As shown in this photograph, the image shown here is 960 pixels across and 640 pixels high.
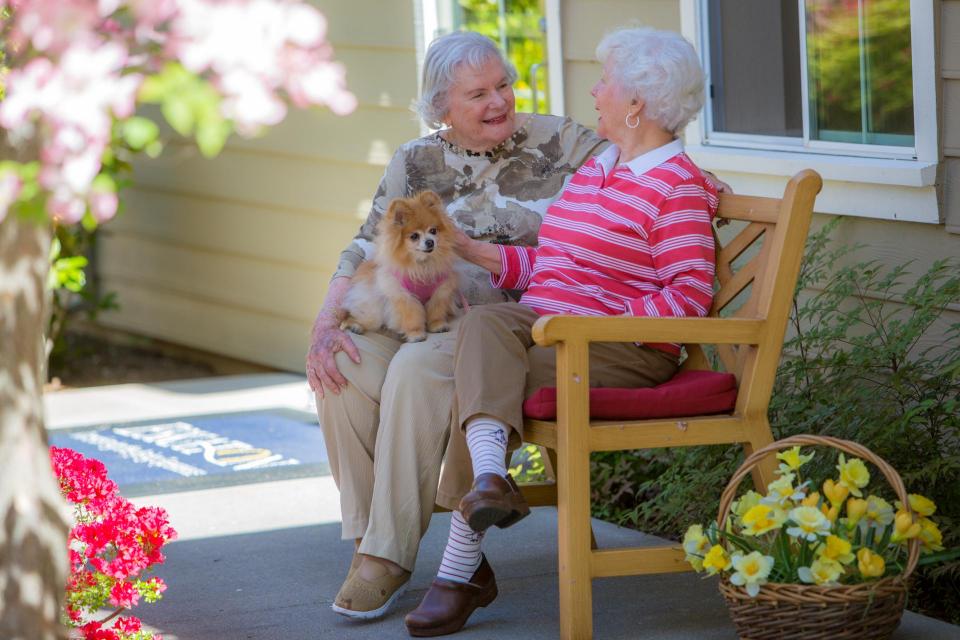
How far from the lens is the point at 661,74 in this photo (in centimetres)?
306

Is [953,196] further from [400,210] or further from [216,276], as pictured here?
[216,276]

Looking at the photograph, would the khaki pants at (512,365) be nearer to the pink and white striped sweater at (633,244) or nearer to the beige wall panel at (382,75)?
the pink and white striped sweater at (633,244)

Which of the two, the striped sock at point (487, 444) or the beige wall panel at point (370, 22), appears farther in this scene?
the beige wall panel at point (370, 22)

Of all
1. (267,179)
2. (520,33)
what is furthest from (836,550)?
(267,179)

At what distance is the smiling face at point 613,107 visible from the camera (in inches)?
122

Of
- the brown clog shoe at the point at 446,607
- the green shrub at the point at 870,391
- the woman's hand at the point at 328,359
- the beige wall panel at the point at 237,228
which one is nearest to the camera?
the brown clog shoe at the point at 446,607

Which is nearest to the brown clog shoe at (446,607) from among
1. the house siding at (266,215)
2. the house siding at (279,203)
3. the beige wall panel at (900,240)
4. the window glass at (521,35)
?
the beige wall panel at (900,240)

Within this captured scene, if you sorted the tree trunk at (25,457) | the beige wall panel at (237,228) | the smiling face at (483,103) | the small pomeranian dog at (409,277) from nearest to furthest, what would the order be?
1. the tree trunk at (25,457)
2. the small pomeranian dog at (409,277)
3. the smiling face at (483,103)
4. the beige wall panel at (237,228)

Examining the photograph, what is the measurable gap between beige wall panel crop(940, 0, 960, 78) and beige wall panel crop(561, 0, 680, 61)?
1.11 meters

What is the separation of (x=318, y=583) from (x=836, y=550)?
4.87ft

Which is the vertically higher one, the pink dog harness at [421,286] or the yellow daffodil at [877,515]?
the pink dog harness at [421,286]

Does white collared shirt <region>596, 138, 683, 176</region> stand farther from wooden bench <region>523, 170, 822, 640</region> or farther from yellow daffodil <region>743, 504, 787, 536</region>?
yellow daffodil <region>743, 504, 787, 536</region>

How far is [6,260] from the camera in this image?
186 centimetres

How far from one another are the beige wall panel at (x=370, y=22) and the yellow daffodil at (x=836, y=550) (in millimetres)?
3666
